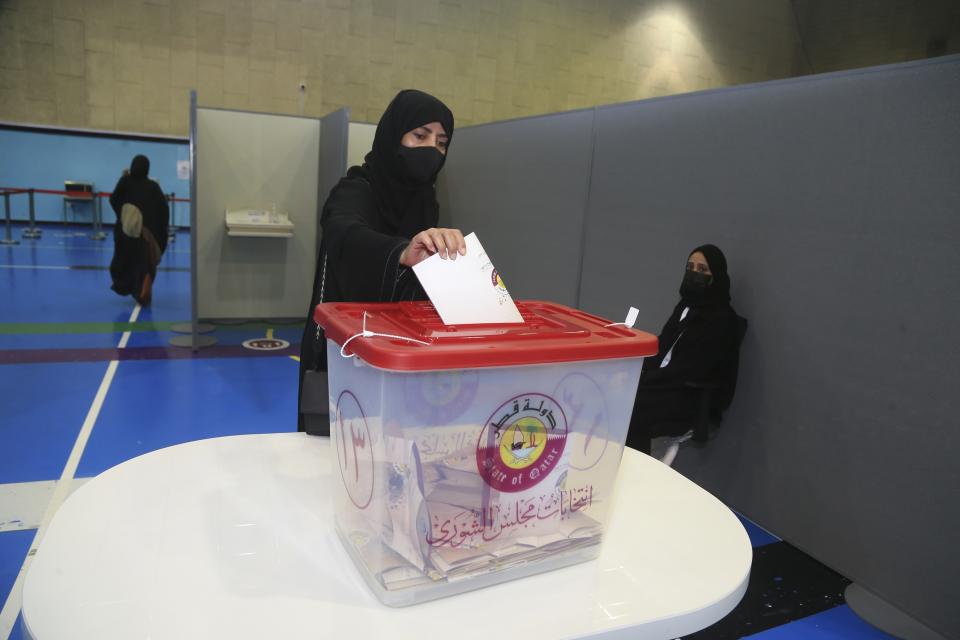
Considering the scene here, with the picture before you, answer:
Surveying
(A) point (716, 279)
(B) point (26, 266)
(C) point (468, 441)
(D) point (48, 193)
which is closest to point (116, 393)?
(A) point (716, 279)

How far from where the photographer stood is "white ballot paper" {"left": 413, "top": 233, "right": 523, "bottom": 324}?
28.1 inches

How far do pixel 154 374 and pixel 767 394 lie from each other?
3785 mm

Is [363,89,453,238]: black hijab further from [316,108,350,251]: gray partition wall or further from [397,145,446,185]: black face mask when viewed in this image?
[316,108,350,251]: gray partition wall

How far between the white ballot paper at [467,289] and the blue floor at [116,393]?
5.57 feet

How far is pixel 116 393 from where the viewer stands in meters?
3.74

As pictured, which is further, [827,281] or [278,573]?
[827,281]

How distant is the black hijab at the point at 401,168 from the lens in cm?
143

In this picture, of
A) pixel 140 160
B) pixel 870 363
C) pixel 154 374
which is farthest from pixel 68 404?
pixel 870 363

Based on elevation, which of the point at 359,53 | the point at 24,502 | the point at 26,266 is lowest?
the point at 24,502

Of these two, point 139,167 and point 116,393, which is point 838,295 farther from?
point 139,167

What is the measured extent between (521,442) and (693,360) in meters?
2.07

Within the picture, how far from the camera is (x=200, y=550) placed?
2.31ft

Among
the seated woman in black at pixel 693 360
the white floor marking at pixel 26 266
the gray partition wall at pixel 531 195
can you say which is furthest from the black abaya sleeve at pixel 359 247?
the white floor marking at pixel 26 266

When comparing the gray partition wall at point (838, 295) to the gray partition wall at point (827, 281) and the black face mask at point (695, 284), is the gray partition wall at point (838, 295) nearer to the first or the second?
the gray partition wall at point (827, 281)
